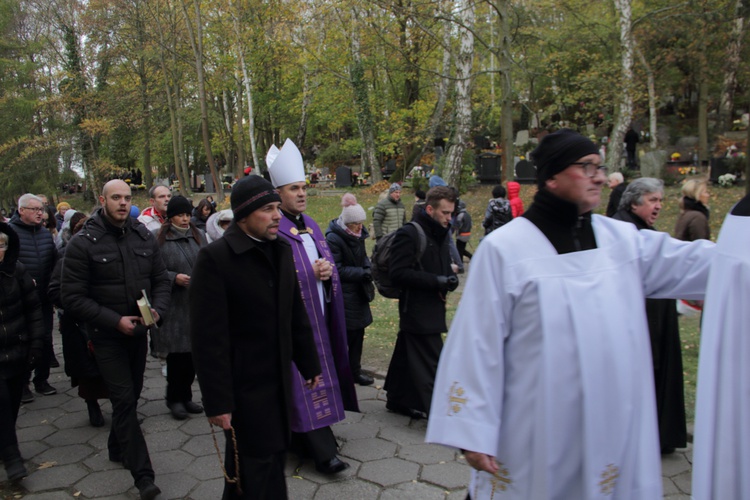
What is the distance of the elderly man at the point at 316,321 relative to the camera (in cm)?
450

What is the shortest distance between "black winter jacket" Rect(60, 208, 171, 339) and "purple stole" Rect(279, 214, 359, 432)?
3.49 feet

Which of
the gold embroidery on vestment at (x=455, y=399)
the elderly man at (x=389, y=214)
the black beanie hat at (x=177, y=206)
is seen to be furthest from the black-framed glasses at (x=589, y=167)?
the elderly man at (x=389, y=214)

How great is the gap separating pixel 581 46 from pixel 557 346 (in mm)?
28688

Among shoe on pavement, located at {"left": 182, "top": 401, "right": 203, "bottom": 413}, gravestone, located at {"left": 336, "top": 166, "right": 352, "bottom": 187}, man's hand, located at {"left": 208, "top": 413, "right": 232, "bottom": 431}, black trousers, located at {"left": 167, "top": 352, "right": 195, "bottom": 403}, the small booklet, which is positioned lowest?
shoe on pavement, located at {"left": 182, "top": 401, "right": 203, "bottom": 413}

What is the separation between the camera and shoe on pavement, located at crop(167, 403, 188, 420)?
225 inches

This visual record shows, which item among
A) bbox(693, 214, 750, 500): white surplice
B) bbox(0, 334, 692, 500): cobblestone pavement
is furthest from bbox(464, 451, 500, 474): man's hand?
bbox(0, 334, 692, 500): cobblestone pavement

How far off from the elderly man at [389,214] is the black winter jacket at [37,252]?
5.32 m

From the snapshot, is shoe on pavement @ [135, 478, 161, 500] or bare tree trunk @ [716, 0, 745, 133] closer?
shoe on pavement @ [135, 478, 161, 500]

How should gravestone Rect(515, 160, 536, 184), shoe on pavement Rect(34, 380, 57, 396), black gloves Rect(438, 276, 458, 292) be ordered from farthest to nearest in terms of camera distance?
gravestone Rect(515, 160, 536, 184) < shoe on pavement Rect(34, 380, 57, 396) < black gloves Rect(438, 276, 458, 292)

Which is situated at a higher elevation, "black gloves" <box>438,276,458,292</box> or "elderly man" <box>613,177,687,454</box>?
"black gloves" <box>438,276,458,292</box>

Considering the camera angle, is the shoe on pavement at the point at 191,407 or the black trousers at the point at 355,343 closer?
the shoe on pavement at the point at 191,407

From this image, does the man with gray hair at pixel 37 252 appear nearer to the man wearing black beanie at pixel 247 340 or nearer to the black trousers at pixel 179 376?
the black trousers at pixel 179 376

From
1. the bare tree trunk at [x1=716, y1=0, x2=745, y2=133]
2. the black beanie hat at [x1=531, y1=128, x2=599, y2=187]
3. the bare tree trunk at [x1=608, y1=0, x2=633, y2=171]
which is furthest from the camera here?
the bare tree trunk at [x1=716, y1=0, x2=745, y2=133]

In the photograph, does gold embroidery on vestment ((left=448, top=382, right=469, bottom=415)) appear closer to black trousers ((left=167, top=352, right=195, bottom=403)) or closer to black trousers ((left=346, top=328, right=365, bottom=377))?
black trousers ((left=346, top=328, right=365, bottom=377))
